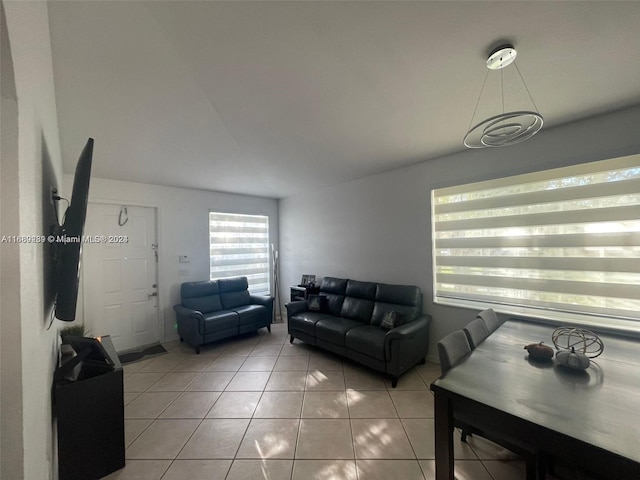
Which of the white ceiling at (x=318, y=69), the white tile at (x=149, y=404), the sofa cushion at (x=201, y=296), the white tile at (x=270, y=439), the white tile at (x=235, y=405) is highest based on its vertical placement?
the white ceiling at (x=318, y=69)

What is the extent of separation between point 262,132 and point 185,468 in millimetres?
2897

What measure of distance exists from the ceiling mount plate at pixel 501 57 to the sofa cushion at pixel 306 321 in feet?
10.5

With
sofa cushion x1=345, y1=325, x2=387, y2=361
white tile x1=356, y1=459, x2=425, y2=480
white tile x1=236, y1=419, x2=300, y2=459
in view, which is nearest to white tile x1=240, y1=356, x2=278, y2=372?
white tile x1=236, y1=419, x2=300, y2=459

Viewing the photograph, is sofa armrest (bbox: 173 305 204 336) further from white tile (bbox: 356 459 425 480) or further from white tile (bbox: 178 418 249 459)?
white tile (bbox: 356 459 425 480)

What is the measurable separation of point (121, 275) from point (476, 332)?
4.59m

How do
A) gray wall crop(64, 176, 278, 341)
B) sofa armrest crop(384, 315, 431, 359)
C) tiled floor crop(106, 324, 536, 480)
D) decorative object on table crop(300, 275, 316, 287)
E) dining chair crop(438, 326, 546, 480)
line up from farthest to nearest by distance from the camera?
decorative object on table crop(300, 275, 316, 287)
gray wall crop(64, 176, 278, 341)
sofa armrest crop(384, 315, 431, 359)
tiled floor crop(106, 324, 536, 480)
dining chair crop(438, 326, 546, 480)

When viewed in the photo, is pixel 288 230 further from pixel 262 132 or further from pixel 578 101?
pixel 578 101

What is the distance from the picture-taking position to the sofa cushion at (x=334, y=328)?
308cm

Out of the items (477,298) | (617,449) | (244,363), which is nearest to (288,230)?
(244,363)

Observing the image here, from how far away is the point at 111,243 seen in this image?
11.8 feet

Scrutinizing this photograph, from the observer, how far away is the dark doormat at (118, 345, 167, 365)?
10.9ft

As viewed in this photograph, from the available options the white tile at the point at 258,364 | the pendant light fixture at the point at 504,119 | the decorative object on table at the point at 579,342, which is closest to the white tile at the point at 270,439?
the white tile at the point at 258,364

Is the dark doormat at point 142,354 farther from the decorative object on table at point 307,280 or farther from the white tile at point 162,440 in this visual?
the decorative object on table at point 307,280

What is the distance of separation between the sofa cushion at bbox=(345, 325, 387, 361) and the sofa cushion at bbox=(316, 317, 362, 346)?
0.32 feet
